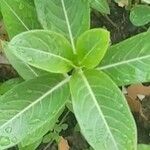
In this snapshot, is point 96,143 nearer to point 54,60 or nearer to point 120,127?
point 120,127

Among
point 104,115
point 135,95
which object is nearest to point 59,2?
point 104,115

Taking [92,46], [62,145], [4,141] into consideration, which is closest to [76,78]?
[92,46]

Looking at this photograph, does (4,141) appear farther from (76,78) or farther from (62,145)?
(62,145)

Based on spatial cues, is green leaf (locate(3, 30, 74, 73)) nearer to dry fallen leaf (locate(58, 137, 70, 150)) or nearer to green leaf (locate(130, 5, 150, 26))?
green leaf (locate(130, 5, 150, 26))

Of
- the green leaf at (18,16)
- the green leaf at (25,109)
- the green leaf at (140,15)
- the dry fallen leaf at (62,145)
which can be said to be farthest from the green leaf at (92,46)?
the dry fallen leaf at (62,145)

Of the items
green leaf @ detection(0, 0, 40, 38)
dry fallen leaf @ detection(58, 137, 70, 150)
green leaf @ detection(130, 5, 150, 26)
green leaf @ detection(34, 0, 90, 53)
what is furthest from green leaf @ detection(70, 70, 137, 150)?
dry fallen leaf @ detection(58, 137, 70, 150)

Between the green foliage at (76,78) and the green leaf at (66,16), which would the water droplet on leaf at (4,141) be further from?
the green leaf at (66,16)
